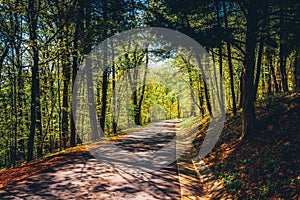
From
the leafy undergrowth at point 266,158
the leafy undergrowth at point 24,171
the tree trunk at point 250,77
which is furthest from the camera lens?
the tree trunk at point 250,77

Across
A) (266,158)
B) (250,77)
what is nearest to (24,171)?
(266,158)

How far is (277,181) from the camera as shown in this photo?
19.5ft

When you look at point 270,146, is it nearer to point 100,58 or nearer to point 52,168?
point 52,168

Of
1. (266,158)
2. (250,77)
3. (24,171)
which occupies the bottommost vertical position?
(24,171)

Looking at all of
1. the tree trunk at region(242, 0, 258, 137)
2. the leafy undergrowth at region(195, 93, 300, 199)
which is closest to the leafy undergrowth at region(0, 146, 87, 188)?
the leafy undergrowth at region(195, 93, 300, 199)

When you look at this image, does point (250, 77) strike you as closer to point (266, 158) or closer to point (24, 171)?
point (266, 158)

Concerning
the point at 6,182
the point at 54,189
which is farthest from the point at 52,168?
the point at 54,189

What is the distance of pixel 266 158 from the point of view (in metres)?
7.22

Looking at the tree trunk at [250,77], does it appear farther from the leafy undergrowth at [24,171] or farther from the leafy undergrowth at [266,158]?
the leafy undergrowth at [24,171]

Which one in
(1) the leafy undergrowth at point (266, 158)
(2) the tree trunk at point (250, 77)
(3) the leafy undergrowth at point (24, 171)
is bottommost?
(3) the leafy undergrowth at point (24, 171)

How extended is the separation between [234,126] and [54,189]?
30.6ft

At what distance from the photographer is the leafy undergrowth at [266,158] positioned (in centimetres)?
584

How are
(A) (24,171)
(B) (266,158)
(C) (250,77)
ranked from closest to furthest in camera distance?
(B) (266,158) < (A) (24,171) < (C) (250,77)

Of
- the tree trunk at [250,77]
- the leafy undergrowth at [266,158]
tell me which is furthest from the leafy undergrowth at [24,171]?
the tree trunk at [250,77]
